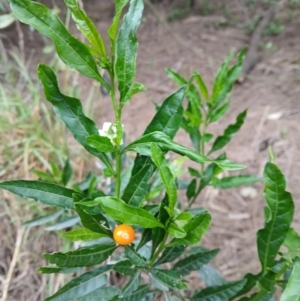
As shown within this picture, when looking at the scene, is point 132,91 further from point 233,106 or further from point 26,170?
point 233,106

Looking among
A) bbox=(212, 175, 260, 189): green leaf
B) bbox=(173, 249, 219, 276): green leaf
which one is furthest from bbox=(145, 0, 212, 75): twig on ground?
bbox=(173, 249, 219, 276): green leaf

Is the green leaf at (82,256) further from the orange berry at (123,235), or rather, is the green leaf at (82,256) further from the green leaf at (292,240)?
the green leaf at (292,240)

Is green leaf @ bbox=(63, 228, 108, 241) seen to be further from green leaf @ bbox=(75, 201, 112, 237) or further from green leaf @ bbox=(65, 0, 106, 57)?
green leaf @ bbox=(65, 0, 106, 57)

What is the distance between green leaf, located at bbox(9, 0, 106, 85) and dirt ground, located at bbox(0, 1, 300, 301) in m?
1.00

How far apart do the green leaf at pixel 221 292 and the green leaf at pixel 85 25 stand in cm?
53

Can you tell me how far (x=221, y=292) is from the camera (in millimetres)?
964

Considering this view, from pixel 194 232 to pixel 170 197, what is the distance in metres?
0.08

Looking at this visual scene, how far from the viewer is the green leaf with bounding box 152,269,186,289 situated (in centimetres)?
83

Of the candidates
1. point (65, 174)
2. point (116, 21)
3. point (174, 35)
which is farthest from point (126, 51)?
point (174, 35)

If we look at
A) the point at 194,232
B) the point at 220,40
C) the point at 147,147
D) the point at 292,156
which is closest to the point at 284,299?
the point at 194,232

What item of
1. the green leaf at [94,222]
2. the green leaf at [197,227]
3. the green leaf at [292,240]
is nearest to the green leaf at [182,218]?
the green leaf at [197,227]

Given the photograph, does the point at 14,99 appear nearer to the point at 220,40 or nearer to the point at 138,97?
the point at 138,97

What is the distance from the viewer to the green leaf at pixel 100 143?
29.5 inches

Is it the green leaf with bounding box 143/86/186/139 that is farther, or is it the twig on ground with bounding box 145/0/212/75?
the twig on ground with bounding box 145/0/212/75
